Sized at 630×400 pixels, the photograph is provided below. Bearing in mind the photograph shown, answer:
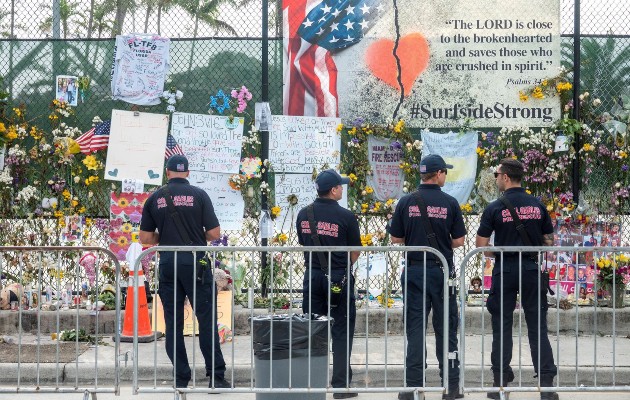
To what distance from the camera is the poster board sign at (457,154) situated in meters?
12.6

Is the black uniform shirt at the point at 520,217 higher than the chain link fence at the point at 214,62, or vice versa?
the chain link fence at the point at 214,62

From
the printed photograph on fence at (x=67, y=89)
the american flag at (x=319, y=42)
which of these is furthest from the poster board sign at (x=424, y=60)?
the printed photograph on fence at (x=67, y=89)

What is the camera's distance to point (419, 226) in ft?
30.4

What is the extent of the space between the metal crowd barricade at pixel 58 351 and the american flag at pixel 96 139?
126 centimetres

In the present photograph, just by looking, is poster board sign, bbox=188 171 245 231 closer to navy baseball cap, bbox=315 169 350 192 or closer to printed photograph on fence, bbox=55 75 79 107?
printed photograph on fence, bbox=55 75 79 107

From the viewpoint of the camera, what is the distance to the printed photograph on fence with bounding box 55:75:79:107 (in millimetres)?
12719

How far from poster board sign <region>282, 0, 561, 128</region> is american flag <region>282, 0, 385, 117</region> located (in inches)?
0.5

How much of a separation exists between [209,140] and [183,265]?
3.35 meters

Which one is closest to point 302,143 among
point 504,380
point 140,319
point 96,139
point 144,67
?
point 144,67

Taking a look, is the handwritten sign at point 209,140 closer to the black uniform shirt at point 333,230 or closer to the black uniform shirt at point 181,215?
the black uniform shirt at point 181,215

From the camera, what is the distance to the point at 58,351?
975cm

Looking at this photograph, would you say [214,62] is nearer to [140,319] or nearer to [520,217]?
[140,319]

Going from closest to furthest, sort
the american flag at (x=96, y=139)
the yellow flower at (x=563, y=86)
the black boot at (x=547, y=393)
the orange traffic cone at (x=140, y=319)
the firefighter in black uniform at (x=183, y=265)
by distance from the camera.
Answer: the black boot at (x=547, y=393), the firefighter in black uniform at (x=183, y=265), the orange traffic cone at (x=140, y=319), the yellow flower at (x=563, y=86), the american flag at (x=96, y=139)

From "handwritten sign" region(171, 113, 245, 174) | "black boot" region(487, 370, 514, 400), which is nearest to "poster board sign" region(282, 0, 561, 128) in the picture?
"handwritten sign" region(171, 113, 245, 174)
